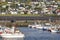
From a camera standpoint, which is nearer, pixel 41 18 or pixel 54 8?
pixel 41 18

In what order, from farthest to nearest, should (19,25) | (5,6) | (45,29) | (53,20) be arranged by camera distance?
(5,6) < (53,20) < (19,25) < (45,29)

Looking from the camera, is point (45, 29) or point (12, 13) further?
point (12, 13)

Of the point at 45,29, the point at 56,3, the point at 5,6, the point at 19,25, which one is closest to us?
the point at 45,29

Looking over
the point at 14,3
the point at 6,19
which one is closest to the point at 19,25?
the point at 6,19

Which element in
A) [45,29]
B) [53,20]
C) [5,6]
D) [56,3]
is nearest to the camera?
[45,29]

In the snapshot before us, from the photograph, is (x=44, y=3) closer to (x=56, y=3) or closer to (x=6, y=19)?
(x=56, y=3)

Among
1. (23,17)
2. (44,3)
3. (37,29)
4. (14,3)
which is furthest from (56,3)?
(37,29)

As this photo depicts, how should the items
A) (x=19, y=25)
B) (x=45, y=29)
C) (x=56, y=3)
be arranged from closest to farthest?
(x=45, y=29) < (x=19, y=25) < (x=56, y=3)

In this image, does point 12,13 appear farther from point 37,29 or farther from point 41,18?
point 37,29
